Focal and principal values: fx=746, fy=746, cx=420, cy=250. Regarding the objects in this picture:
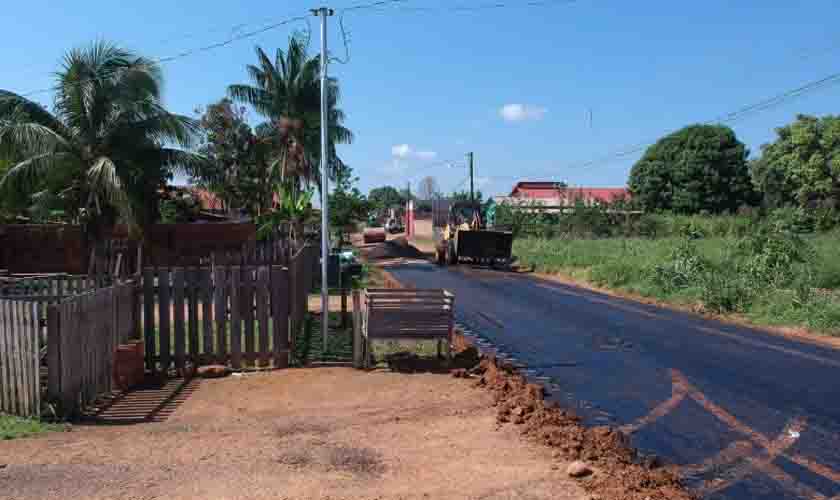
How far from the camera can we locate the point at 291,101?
117 feet

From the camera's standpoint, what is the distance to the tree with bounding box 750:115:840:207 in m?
48.8

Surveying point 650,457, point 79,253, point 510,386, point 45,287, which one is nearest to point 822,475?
point 650,457

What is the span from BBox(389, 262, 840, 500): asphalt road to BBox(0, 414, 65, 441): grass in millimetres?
5433

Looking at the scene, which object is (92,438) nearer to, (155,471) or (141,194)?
(155,471)

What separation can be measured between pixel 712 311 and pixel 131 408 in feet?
44.9

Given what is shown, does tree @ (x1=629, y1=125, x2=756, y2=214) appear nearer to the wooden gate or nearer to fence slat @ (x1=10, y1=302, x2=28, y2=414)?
the wooden gate

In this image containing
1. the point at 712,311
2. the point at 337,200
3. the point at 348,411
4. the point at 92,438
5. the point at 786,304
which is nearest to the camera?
the point at 92,438

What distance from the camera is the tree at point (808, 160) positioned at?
48.8m

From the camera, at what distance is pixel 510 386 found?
8.74 meters

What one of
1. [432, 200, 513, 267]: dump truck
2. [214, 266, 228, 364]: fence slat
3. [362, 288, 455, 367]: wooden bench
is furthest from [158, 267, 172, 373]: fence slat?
[432, 200, 513, 267]: dump truck

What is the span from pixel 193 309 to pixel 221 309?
358 millimetres

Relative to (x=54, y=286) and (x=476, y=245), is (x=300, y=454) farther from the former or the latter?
(x=476, y=245)

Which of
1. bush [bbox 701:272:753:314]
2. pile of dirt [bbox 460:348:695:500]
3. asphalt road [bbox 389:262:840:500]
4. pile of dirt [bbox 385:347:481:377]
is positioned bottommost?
asphalt road [bbox 389:262:840:500]

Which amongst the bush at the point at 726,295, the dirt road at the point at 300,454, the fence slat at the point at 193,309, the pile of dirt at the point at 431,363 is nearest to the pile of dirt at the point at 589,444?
the dirt road at the point at 300,454
